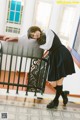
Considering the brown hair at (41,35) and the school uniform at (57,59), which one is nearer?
the brown hair at (41,35)

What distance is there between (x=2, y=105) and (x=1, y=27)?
23.4 ft

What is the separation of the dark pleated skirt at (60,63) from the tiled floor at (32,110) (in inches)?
18.1

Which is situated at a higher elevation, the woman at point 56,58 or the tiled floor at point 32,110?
the woman at point 56,58

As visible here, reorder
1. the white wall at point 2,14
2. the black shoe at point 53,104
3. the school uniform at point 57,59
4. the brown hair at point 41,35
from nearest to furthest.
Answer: the brown hair at point 41,35, the school uniform at point 57,59, the black shoe at point 53,104, the white wall at point 2,14

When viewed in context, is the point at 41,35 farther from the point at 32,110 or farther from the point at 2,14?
the point at 2,14

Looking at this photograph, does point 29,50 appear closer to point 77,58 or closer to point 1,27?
point 77,58

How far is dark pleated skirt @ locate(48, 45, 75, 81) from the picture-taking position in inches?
121

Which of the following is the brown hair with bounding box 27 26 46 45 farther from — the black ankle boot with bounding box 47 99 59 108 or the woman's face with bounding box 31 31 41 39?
the black ankle boot with bounding box 47 99 59 108

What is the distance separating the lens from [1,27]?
9711 millimetres

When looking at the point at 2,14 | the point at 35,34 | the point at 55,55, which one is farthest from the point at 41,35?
the point at 2,14

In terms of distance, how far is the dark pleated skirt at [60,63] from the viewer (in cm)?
307

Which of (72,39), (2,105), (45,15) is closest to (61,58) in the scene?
(2,105)

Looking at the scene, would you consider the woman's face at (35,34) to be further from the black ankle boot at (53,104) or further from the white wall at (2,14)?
the white wall at (2,14)

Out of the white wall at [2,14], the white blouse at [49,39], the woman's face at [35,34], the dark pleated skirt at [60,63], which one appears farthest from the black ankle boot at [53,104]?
the white wall at [2,14]
